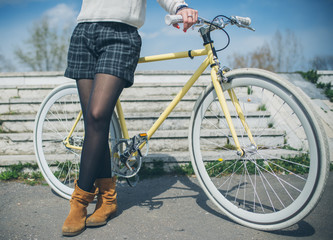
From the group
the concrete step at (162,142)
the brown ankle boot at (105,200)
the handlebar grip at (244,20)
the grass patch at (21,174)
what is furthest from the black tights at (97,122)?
the concrete step at (162,142)

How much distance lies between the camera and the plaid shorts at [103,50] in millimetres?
1581

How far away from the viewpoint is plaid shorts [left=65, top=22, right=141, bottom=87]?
158 centimetres

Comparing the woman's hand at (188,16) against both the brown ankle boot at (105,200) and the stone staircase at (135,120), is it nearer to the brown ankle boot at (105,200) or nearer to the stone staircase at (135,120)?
the brown ankle boot at (105,200)

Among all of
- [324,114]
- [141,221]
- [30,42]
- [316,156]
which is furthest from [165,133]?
[30,42]

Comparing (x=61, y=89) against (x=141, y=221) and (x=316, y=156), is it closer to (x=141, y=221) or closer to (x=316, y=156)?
(x=141, y=221)

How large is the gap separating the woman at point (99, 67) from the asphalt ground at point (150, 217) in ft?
0.62

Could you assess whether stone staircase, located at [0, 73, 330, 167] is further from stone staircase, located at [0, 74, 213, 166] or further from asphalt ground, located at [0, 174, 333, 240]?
asphalt ground, located at [0, 174, 333, 240]

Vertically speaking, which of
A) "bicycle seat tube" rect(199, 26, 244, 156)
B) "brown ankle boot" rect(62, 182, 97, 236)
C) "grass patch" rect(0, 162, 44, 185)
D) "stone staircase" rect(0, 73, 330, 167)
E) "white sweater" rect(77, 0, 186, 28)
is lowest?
"grass patch" rect(0, 162, 44, 185)

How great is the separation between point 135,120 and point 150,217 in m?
1.74

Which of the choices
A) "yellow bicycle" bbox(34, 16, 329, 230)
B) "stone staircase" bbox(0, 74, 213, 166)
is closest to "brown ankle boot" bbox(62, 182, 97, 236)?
"yellow bicycle" bbox(34, 16, 329, 230)

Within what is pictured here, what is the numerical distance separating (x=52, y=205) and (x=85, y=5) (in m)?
1.51

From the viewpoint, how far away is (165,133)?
10.0 ft

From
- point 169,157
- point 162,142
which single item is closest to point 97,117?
point 169,157

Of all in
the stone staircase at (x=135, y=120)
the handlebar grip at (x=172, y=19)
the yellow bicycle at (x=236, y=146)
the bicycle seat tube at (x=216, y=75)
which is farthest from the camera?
the stone staircase at (x=135, y=120)
